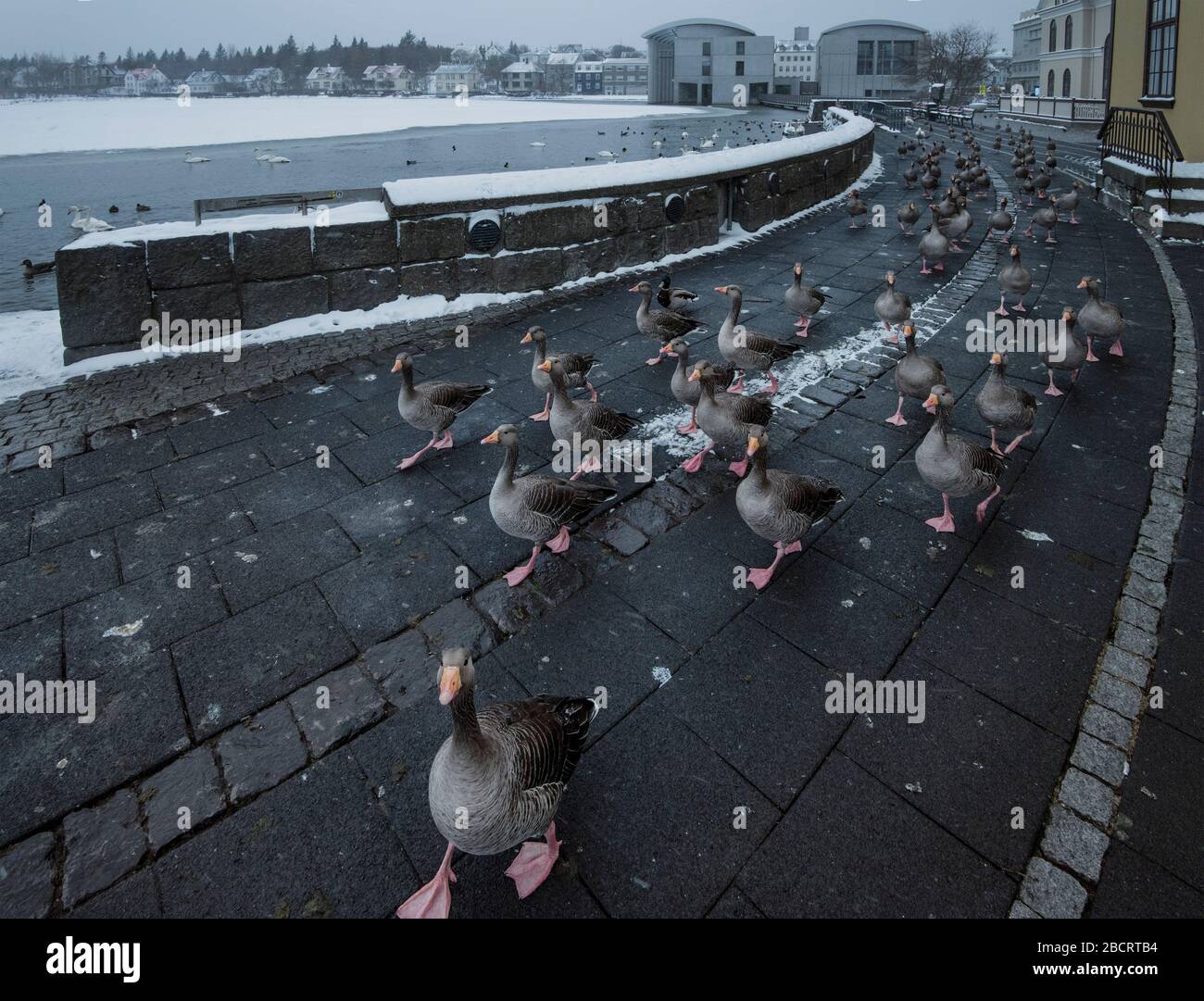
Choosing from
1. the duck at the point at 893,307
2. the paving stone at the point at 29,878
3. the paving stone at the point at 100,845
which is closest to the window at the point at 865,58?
the duck at the point at 893,307

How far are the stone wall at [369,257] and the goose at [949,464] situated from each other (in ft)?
21.0

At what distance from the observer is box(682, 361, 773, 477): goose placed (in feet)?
15.1

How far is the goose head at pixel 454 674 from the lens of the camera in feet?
7.02

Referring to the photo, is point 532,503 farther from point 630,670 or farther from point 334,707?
point 334,707

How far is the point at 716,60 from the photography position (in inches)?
2734

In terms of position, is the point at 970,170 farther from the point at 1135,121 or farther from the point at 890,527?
the point at 890,527

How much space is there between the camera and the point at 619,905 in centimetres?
229

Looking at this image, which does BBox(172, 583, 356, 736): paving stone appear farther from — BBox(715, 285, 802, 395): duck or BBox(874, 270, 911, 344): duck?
BBox(874, 270, 911, 344): duck

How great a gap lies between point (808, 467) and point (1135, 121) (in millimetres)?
16449

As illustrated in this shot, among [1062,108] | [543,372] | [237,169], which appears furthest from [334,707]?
[1062,108]

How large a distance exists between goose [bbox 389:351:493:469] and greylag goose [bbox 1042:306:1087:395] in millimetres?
5124

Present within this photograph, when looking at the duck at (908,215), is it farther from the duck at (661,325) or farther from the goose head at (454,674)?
the goose head at (454,674)

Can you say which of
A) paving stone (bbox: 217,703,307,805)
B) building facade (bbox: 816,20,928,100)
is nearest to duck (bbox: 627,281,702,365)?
paving stone (bbox: 217,703,307,805)

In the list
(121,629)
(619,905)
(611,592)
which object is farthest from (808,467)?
(121,629)
